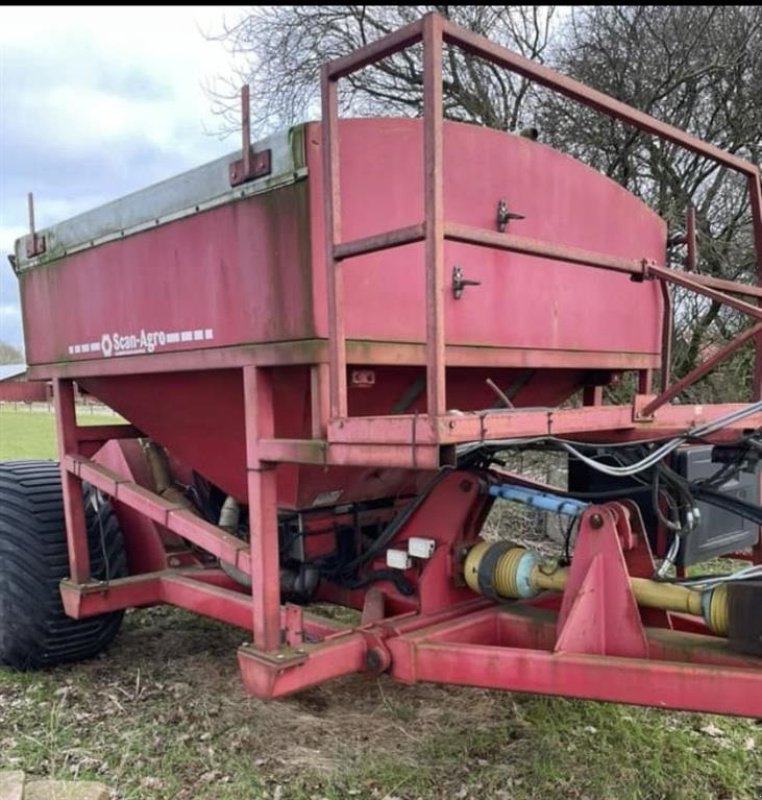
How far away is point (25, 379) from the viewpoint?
408 centimetres

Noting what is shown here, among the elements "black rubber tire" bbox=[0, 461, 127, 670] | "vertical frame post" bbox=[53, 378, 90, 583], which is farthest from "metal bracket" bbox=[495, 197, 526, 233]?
"black rubber tire" bbox=[0, 461, 127, 670]

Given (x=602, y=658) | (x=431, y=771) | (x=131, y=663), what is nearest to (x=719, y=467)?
(x=602, y=658)

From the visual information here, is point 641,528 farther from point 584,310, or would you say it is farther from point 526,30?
point 526,30

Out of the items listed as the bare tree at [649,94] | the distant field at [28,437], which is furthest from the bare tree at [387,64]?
the distant field at [28,437]

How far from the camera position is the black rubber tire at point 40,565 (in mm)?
3654

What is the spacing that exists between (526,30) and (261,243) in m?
7.47

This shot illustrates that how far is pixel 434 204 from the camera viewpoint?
6.50 feet

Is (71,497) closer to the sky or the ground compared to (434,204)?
closer to the ground

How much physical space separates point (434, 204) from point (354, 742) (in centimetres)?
217

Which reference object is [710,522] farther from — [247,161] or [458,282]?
[247,161]

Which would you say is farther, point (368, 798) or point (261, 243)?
point (368, 798)

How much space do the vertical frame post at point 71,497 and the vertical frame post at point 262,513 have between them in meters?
1.30

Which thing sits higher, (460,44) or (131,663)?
(460,44)

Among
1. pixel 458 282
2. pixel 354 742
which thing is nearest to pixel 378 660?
pixel 354 742
